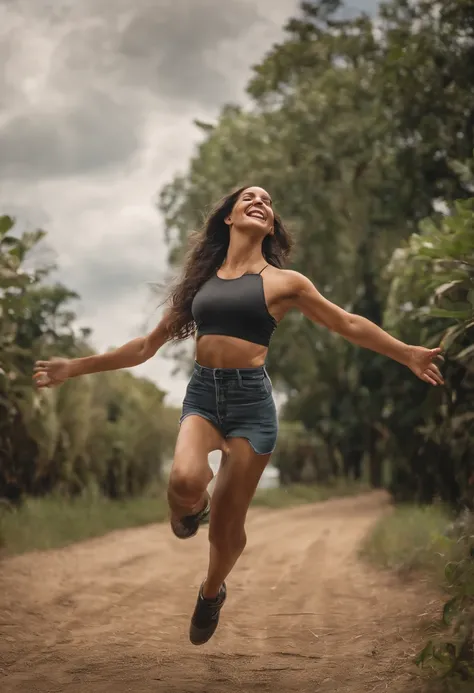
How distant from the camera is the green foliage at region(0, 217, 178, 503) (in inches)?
295

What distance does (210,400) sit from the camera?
158 inches

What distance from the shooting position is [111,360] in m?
4.52

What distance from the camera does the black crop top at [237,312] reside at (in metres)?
3.99

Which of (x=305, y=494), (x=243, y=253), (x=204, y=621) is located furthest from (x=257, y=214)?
(x=305, y=494)

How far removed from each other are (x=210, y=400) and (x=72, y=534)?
674 centimetres

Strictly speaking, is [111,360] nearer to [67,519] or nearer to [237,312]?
[237,312]

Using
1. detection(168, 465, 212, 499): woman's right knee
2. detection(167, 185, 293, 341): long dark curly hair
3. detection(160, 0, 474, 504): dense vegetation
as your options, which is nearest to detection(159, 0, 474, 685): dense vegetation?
detection(160, 0, 474, 504): dense vegetation

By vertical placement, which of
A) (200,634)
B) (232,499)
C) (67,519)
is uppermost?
(232,499)

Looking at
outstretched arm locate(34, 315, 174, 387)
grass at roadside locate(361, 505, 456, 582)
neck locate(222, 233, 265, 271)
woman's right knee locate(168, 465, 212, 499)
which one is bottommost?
grass at roadside locate(361, 505, 456, 582)

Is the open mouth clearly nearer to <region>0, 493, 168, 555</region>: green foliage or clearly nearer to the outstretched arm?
the outstretched arm

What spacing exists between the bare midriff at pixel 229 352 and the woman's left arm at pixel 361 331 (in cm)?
32

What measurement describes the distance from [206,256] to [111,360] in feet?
2.34

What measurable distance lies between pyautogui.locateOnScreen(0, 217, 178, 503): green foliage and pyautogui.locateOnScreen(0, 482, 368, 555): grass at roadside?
35 centimetres

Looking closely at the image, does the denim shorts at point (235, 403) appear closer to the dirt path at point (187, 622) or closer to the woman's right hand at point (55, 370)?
the woman's right hand at point (55, 370)
